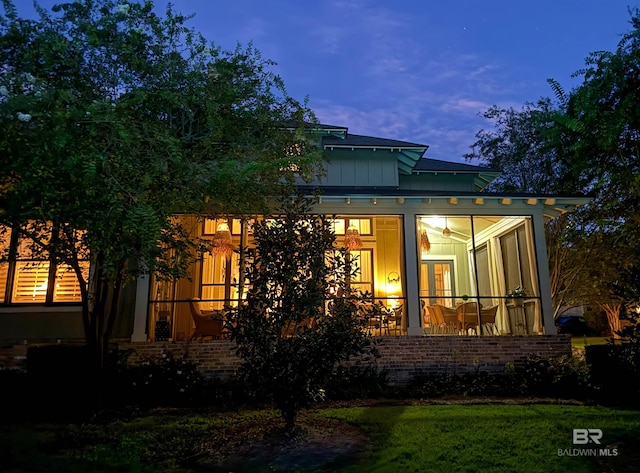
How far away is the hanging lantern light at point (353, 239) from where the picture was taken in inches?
518

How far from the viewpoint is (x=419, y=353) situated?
976cm

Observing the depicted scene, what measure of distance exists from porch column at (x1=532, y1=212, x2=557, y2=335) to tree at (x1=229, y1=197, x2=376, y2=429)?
617 cm

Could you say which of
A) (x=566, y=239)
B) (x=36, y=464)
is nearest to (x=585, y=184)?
(x=566, y=239)

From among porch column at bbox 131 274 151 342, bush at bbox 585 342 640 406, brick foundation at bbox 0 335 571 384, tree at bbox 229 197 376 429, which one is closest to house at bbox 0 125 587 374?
porch column at bbox 131 274 151 342

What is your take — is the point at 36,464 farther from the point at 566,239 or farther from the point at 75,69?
the point at 566,239

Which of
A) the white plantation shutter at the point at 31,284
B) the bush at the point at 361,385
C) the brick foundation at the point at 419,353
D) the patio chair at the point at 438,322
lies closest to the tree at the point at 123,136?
the brick foundation at the point at 419,353

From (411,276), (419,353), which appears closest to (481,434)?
(419,353)

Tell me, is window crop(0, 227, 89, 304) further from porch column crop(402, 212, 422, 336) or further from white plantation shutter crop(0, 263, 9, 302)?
porch column crop(402, 212, 422, 336)

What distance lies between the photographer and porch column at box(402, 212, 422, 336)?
10.3m

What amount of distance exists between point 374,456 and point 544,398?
4573mm

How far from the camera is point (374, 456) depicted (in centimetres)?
555

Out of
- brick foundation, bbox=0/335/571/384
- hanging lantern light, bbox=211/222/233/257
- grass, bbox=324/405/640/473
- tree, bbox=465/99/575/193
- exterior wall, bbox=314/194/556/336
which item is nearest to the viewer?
grass, bbox=324/405/640/473

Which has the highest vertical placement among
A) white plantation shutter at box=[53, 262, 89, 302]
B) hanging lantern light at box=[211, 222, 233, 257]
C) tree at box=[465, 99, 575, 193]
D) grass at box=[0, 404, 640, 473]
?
tree at box=[465, 99, 575, 193]

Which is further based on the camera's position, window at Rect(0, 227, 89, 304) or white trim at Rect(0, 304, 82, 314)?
window at Rect(0, 227, 89, 304)
